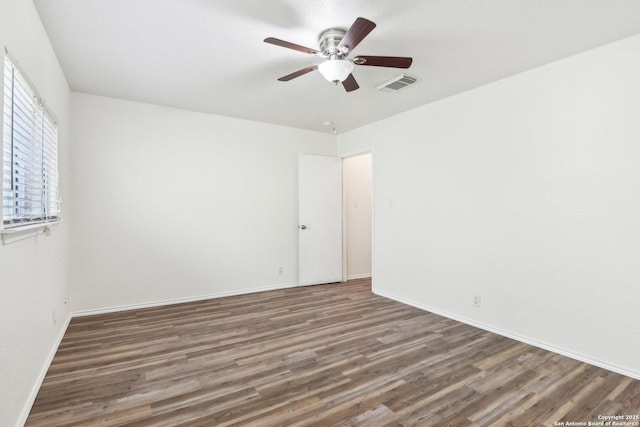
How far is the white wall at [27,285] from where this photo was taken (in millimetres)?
1628

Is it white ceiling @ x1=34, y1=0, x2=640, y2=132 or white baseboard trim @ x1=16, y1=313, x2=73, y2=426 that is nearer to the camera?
white baseboard trim @ x1=16, y1=313, x2=73, y2=426

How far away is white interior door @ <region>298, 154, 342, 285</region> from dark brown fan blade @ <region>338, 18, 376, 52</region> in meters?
3.13

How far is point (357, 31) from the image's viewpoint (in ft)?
6.54

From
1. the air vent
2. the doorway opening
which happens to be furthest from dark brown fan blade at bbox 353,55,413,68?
the doorway opening

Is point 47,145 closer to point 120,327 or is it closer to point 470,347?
point 120,327

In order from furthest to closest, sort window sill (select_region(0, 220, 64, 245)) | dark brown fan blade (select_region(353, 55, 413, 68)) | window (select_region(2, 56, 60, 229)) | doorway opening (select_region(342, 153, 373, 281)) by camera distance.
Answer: doorway opening (select_region(342, 153, 373, 281)) < dark brown fan blade (select_region(353, 55, 413, 68)) < window (select_region(2, 56, 60, 229)) < window sill (select_region(0, 220, 64, 245))

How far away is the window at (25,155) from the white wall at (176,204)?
1018 millimetres

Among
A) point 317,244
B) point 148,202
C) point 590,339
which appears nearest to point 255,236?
point 317,244

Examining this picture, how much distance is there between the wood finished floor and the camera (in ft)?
6.42

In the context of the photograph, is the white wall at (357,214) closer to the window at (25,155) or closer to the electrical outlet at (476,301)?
the electrical outlet at (476,301)

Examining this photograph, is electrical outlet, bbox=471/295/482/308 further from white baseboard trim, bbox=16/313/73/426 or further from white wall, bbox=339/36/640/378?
white baseboard trim, bbox=16/313/73/426

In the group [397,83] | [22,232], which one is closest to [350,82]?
[397,83]

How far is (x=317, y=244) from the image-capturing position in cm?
534

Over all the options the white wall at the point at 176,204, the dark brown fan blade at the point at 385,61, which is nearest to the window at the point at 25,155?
the white wall at the point at 176,204
